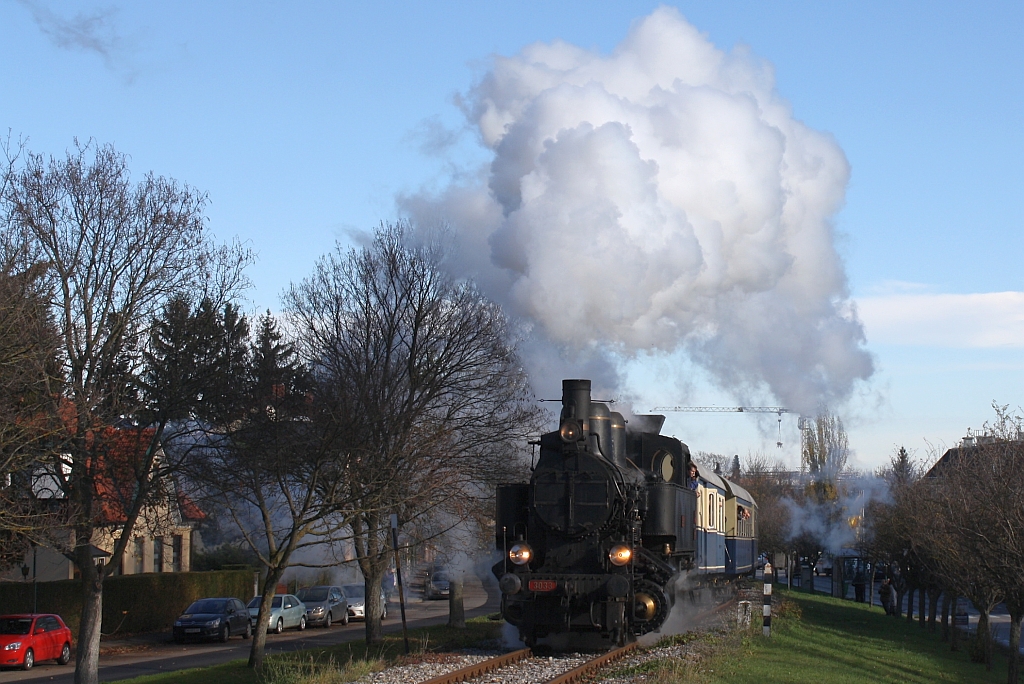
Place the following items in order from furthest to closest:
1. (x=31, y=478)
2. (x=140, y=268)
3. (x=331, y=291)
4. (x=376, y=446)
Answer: (x=331, y=291) < (x=376, y=446) < (x=140, y=268) < (x=31, y=478)

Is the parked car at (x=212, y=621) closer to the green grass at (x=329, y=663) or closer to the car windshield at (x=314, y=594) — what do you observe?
the car windshield at (x=314, y=594)

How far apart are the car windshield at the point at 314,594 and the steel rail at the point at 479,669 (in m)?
19.2

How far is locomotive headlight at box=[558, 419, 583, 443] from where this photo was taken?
1556cm

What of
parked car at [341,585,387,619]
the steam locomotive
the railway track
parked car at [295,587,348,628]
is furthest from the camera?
parked car at [341,585,387,619]

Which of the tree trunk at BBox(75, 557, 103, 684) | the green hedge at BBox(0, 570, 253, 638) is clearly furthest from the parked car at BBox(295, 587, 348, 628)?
the tree trunk at BBox(75, 557, 103, 684)

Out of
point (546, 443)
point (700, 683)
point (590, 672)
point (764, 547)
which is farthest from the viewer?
point (764, 547)

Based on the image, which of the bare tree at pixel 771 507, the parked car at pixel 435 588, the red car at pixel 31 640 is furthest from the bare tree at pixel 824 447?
the red car at pixel 31 640

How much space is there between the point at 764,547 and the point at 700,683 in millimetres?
55638

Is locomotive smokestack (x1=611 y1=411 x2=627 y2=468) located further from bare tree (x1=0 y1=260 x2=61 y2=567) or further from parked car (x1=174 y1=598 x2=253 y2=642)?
parked car (x1=174 y1=598 x2=253 y2=642)

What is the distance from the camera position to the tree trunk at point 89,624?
18.0 metres

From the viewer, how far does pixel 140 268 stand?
1889 cm

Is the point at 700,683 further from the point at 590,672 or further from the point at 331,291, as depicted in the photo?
the point at 331,291

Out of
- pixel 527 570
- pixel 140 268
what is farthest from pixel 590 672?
pixel 140 268

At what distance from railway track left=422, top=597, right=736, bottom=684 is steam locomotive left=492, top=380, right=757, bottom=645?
0.43m
